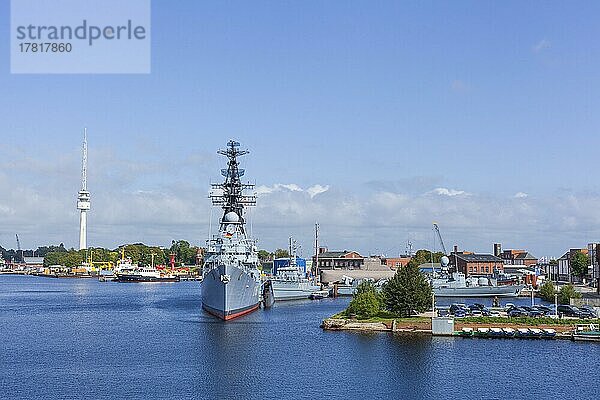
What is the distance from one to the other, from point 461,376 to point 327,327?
77.0 ft

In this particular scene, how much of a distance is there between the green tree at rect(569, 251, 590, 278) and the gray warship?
2501 inches

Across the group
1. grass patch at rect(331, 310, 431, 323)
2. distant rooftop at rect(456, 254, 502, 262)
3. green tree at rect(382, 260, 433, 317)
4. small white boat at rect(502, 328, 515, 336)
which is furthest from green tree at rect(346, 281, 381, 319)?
distant rooftop at rect(456, 254, 502, 262)

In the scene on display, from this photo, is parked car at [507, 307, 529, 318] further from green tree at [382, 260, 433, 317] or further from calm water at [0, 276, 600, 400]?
calm water at [0, 276, 600, 400]

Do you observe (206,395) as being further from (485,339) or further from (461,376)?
(485,339)

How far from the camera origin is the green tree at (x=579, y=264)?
12962cm

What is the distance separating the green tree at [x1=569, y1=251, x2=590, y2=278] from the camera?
129625mm

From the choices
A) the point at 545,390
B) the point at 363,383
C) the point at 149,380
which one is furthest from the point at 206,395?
the point at 545,390

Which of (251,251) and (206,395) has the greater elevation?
(251,251)

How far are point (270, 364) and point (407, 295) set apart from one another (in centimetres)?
2220

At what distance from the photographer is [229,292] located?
72562 mm

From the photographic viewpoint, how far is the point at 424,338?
58938mm

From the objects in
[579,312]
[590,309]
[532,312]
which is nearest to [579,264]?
[590,309]

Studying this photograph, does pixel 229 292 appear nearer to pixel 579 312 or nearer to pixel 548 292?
pixel 579 312

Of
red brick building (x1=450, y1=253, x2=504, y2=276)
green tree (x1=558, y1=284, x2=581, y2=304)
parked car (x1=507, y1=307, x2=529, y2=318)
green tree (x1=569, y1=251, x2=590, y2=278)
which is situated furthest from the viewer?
red brick building (x1=450, y1=253, x2=504, y2=276)
